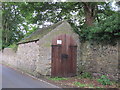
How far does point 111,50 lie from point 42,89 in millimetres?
5041

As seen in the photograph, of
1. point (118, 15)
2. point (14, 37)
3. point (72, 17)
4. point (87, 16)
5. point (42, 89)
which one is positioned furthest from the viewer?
point (14, 37)

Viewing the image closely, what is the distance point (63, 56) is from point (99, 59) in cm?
266

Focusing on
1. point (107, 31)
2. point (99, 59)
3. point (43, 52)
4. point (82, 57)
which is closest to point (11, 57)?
point (43, 52)

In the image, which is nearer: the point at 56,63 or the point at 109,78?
the point at 109,78

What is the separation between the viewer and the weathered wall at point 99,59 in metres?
9.74

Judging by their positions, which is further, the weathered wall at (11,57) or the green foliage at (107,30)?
the weathered wall at (11,57)

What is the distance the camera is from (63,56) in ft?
38.8

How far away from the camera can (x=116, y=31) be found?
30.2 feet

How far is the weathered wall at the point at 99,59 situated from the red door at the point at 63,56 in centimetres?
75

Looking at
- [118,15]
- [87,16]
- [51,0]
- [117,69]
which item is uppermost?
[51,0]

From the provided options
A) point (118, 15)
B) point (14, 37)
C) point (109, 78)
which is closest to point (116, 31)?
point (118, 15)

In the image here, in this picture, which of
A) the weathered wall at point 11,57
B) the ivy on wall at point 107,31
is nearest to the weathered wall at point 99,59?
the ivy on wall at point 107,31

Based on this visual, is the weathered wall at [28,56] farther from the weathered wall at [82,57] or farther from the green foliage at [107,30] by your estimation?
the green foliage at [107,30]

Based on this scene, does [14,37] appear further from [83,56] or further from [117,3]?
[117,3]
